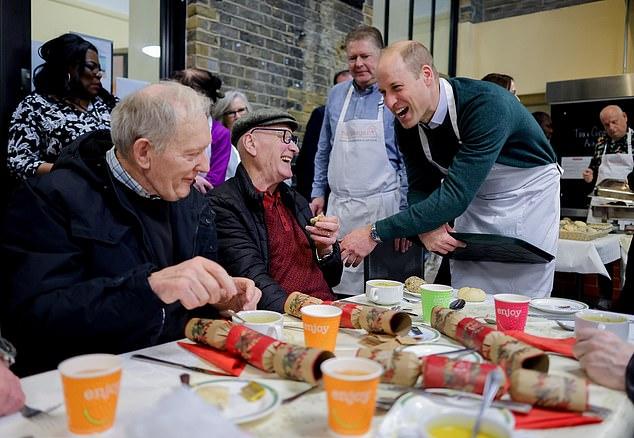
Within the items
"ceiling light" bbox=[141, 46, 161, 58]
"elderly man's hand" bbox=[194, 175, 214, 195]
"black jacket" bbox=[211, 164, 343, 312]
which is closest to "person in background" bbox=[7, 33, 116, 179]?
"elderly man's hand" bbox=[194, 175, 214, 195]

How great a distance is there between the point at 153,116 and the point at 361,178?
197 centimetres

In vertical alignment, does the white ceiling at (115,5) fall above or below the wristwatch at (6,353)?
above

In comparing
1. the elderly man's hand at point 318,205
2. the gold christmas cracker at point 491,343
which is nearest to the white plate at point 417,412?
the gold christmas cracker at point 491,343

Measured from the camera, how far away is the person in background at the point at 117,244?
1281 millimetres

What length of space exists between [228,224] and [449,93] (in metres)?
1.01

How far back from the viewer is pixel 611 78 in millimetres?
6371

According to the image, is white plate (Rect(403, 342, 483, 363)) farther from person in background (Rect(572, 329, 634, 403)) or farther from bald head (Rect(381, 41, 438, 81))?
bald head (Rect(381, 41, 438, 81))

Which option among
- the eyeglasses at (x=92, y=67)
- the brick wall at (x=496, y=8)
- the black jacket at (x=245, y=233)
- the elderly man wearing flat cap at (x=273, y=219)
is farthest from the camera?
the brick wall at (x=496, y=8)

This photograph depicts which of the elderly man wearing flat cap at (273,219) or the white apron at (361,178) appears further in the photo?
the white apron at (361,178)

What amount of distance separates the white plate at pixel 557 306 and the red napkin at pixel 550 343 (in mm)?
327

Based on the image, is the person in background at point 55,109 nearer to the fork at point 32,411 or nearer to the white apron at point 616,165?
the fork at point 32,411

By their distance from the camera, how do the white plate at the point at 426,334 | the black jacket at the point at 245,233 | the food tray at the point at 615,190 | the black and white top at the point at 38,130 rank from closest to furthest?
the white plate at the point at 426,334 → the black jacket at the point at 245,233 → the black and white top at the point at 38,130 → the food tray at the point at 615,190

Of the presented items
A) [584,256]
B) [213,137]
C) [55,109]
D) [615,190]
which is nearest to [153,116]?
[55,109]

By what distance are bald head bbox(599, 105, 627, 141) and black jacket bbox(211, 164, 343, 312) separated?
13.9ft
